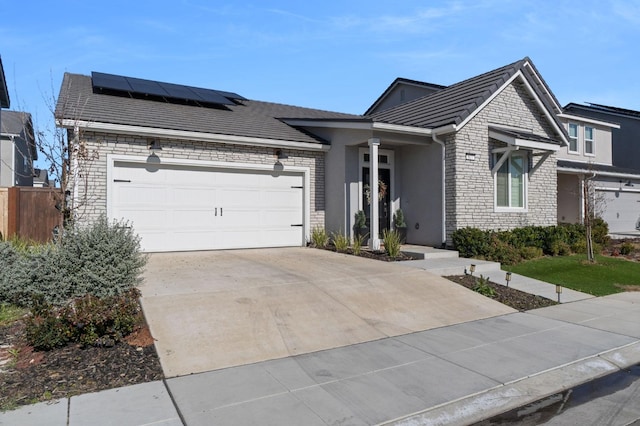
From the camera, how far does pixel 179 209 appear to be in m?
12.0

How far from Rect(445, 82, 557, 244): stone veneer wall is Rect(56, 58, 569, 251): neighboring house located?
38 mm

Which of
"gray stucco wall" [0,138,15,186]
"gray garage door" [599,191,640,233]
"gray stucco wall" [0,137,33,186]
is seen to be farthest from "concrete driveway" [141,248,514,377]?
"gray garage door" [599,191,640,233]

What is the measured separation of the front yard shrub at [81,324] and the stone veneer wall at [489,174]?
9.54 m

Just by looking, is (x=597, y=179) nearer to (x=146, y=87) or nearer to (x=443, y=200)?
(x=443, y=200)

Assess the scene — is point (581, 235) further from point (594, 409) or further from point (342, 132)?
point (594, 409)

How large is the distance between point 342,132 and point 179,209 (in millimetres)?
5137

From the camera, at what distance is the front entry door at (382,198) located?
13555mm

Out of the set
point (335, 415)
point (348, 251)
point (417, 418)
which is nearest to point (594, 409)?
point (417, 418)

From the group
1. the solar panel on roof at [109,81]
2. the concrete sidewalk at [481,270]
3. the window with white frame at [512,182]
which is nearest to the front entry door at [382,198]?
the concrete sidewalk at [481,270]

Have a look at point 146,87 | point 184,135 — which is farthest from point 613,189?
point 146,87

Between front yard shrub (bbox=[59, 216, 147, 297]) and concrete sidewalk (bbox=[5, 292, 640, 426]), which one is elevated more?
front yard shrub (bbox=[59, 216, 147, 297])

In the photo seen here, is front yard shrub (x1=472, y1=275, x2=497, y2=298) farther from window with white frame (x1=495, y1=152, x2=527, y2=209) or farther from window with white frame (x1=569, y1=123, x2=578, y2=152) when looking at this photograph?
window with white frame (x1=569, y1=123, x2=578, y2=152)

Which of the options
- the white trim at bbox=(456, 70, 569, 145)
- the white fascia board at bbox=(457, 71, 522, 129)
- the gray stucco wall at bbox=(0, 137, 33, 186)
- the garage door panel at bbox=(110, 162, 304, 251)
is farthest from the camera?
the gray stucco wall at bbox=(0, 137, 33, 186)

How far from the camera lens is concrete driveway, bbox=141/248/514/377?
5793 millimetres
